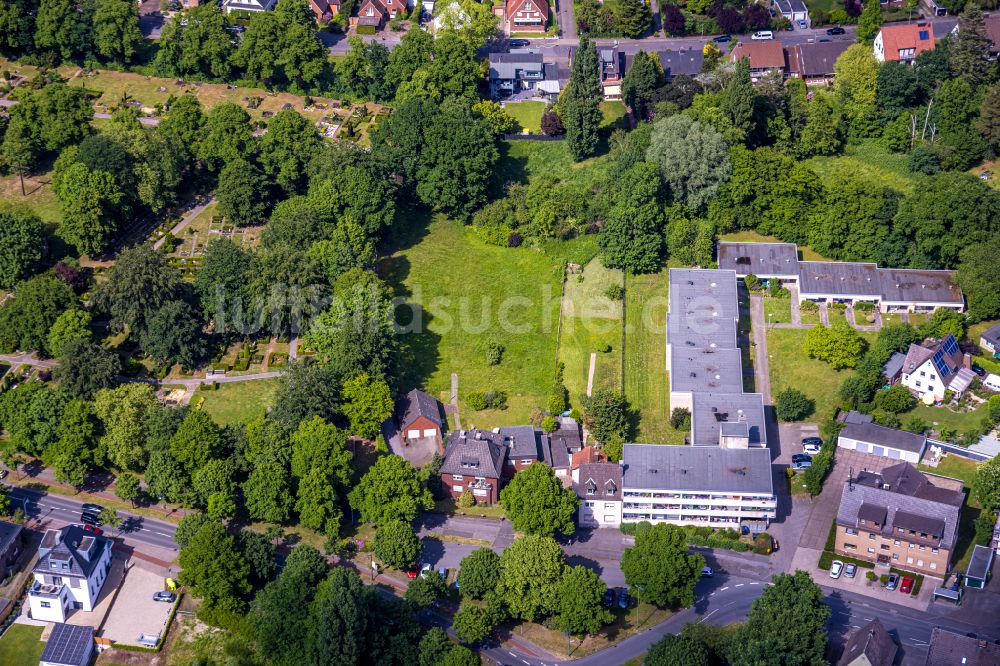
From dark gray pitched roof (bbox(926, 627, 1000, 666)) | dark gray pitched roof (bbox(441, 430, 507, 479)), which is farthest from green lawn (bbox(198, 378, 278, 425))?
dark gray pitched roof (bbox(926, 627, 1000, 666))

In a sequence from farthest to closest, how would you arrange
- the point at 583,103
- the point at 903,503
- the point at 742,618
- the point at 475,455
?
the point at 583,103
the point at 475,455
the point at 903,503
the point at 742,618

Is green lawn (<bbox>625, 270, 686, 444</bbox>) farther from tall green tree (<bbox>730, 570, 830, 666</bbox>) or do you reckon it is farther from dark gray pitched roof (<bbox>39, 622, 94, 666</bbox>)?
dark gray pitched roof (<bbox>39, 622, 94, 666</bbox>)

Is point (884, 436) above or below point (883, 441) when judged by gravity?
above

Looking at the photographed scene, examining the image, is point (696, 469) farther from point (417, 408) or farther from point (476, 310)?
point (476, 310)

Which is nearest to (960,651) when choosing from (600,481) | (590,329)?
(600,481)

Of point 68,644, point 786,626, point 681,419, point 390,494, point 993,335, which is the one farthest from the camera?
point 993,335

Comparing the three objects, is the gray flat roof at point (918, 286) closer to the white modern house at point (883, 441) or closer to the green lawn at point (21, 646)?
the white modern house at point (883, 441)

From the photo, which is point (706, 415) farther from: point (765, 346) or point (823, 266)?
point (823, 266)

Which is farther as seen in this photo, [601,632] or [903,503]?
[903,503]
